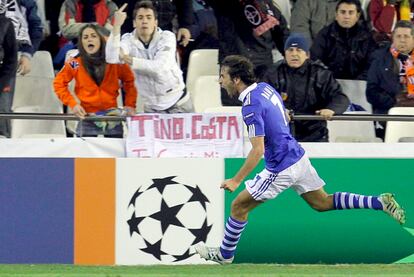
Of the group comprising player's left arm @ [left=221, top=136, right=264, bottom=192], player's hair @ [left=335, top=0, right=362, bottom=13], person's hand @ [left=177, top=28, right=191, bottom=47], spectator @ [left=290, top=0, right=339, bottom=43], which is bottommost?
player's left arm @ [left=221, top=136, right=264, bottom=192]

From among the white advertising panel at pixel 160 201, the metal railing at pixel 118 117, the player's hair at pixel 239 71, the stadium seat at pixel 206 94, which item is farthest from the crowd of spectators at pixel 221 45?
the player's hair at pixel 239 71

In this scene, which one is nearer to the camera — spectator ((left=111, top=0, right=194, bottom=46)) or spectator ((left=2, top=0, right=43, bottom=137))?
spectator ((left=2, top=0, right=43, bottom=137))

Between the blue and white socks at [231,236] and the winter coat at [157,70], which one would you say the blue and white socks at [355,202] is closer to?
the blue and white socks at [231,236]

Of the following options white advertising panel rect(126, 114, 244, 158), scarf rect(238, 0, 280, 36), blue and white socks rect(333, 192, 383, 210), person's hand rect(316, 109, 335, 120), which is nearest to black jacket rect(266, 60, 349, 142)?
person's hand rect(316, 109, 335, 120)

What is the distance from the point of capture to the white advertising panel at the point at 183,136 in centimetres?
1200

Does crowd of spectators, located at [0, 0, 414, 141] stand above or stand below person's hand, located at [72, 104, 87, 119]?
above

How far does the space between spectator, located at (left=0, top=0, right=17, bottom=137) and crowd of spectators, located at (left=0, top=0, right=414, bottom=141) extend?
0.01 m

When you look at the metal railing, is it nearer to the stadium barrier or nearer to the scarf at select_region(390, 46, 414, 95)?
the stadium barrier

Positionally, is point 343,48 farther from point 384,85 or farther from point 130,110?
point 130,110

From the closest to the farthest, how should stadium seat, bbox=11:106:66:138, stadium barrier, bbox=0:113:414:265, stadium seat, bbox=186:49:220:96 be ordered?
stadium barrier, bbox=0:113:414:265
stadium seat, bbox=11:106:66:138
stadium seat, bbox=186:49:220:96

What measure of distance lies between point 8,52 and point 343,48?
374cm

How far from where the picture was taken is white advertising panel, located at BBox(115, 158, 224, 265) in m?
12.0

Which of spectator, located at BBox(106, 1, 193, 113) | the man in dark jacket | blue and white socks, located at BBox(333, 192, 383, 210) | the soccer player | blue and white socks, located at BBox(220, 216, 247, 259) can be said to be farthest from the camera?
the man in dark jacket

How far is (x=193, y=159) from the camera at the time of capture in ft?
39.3
